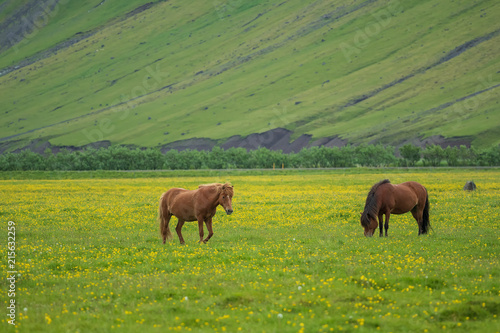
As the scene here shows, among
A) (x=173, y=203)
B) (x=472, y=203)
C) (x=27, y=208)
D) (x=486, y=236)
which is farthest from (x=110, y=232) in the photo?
(x=472, y=203)

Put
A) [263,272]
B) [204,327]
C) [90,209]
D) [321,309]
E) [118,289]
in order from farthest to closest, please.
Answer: [90,209]
[263,272]
[118,289]
[321,309]
[204,327]

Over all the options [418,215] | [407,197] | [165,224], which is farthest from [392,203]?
[165,224]

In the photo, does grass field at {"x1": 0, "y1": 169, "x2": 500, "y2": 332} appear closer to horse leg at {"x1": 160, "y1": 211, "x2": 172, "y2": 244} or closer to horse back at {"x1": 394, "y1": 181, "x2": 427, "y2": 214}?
horse leg at {"x1": 160, "y1": 211, "x2": 172, "y2": 244}

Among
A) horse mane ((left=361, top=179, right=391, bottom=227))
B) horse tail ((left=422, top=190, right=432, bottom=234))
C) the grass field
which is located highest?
horse mane ((left=361, top=179, right=391, bottom=227))

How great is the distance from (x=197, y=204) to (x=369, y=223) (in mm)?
8159

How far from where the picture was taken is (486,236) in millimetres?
23578

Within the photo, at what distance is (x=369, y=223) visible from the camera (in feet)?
78.3

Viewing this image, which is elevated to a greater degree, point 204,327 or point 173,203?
point 173,203

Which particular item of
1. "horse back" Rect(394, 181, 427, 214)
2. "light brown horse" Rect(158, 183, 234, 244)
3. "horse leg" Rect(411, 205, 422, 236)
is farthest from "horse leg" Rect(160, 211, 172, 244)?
"horse leg" Rect(411, 205, 422, 236)

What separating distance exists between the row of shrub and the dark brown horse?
330 ft

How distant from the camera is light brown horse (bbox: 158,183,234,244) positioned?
21547mm

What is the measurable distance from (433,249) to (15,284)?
15.1m

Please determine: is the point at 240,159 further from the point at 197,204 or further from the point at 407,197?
the point at 197,204

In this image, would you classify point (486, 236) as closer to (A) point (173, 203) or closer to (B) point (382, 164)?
(A) point (173, 203)
